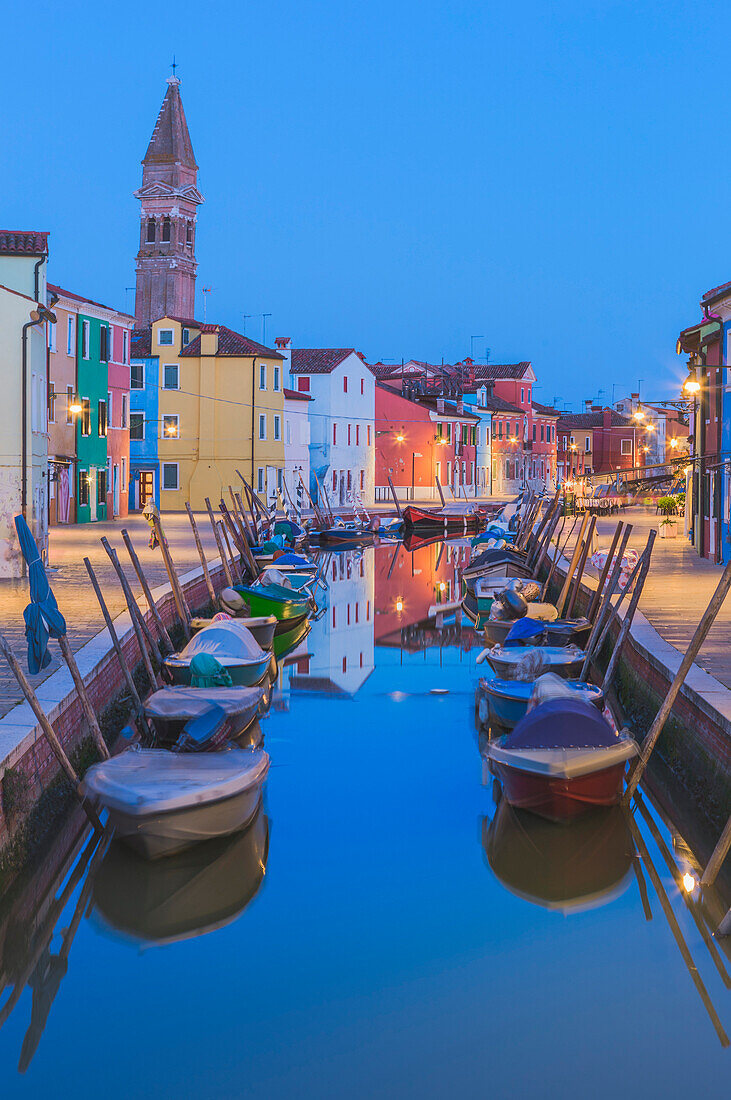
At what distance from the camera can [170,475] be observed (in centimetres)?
5331

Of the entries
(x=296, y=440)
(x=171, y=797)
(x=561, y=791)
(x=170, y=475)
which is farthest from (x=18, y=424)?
(x=296, y=440)

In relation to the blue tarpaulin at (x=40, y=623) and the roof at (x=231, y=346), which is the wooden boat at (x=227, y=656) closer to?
the blue tarpaulin at (x=40, y=623)

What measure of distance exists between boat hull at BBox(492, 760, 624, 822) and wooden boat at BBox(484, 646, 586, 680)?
422 centimetres

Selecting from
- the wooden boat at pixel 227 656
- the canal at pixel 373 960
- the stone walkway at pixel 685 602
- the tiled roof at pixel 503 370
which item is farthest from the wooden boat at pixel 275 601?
the tiled roof at pixel 503 370

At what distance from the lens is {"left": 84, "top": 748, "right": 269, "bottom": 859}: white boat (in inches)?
359

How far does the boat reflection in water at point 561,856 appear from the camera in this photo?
30.9ft

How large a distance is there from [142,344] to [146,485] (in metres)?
6.48

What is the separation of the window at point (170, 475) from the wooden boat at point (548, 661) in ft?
129

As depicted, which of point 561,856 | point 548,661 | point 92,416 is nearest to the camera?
point 561,856

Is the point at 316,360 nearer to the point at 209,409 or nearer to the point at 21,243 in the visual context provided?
the point at 209,409

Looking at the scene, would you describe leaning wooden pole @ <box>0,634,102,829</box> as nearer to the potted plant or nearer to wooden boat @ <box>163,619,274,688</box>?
wooden boat @ <box>163,619,274,688</box>

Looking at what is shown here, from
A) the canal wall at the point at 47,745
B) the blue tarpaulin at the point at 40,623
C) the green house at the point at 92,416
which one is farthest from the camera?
the green house at the point at 92,416

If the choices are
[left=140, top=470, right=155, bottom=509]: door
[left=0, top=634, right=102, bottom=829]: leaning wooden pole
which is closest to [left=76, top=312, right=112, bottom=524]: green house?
[left=140, top=470, right=155, bottom=509]: door

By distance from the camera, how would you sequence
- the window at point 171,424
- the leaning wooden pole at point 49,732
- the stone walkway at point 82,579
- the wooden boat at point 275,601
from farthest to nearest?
the window at point 171,424, the wooden boat at point 275,601, the stone walkway at point 82,579, the leaning wooden pole at point 49,732
